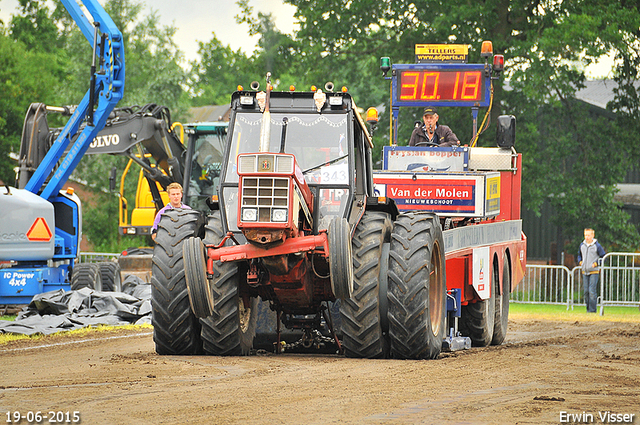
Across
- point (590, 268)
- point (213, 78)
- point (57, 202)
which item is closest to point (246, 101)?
point (57, 202)

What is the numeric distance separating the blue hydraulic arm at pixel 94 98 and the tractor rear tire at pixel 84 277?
2.25 meters

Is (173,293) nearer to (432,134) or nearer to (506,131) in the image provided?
(432,134)

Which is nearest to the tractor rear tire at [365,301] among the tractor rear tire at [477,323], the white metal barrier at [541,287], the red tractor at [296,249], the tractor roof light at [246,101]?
the red tractor at [296,249]

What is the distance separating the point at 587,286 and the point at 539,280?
1897 mm

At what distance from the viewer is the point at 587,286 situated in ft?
69.4

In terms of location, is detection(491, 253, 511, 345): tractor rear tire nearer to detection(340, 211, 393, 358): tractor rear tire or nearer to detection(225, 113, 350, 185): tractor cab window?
detection(340, 211, 393, 358): tractor rear tire

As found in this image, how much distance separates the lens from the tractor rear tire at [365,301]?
9133 millimetres

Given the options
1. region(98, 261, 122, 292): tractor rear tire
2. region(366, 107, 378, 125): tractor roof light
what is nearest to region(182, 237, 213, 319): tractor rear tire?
region(366, 107, 378, 125): tractor roof light

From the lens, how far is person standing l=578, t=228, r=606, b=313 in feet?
68.5

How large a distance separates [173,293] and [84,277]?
8890 mm

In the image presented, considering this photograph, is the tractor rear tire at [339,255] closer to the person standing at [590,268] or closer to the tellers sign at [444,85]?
the tellers sign at [444,85]

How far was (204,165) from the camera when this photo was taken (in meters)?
17.0

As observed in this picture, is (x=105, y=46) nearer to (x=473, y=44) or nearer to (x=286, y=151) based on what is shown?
(x=286, y=151)

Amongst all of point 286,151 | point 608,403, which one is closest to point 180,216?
point 286,151
